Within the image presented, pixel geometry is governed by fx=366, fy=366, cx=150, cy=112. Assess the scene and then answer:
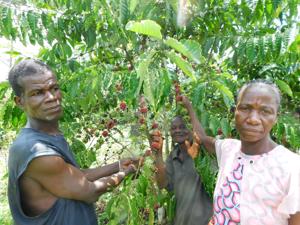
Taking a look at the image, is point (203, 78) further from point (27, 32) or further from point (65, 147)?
point (27, 32)

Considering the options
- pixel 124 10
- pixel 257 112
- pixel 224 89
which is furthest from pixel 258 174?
pixel 124 10

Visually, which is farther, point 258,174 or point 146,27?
point 258,174

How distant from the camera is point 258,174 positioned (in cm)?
157

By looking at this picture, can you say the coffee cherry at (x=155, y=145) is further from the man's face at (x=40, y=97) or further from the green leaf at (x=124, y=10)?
the green leaf at (x=124, y=10)

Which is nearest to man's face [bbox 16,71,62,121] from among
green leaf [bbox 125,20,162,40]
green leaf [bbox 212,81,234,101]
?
green leaf [bbox 125,20,162,40]

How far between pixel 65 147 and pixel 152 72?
0.65 metres

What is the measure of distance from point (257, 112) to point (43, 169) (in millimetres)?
964

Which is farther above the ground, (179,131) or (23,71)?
(23,71)

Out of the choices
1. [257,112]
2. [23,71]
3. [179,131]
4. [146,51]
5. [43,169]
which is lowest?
[179,131]

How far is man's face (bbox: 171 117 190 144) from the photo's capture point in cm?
255

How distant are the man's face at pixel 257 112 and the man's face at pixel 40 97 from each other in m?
0.90

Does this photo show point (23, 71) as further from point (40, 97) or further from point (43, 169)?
point (43, 169)

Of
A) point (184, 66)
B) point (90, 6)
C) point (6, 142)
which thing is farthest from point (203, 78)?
point (6, 142)

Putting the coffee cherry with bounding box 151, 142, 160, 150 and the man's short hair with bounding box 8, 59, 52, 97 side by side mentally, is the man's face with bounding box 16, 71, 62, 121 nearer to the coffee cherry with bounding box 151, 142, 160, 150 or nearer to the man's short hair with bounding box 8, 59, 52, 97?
the man's short hair with bounding box 8, 59, 52, 97
